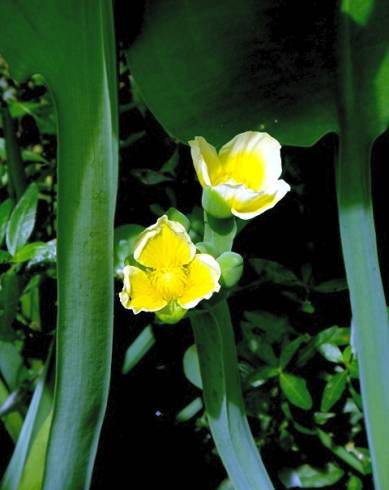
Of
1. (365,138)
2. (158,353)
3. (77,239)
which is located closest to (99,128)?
(77,239)

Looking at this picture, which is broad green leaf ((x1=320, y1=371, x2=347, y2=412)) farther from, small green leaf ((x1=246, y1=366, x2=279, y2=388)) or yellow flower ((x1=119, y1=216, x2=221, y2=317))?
yellow flower ((x1=119, y1=216, x2=221, y2=317))

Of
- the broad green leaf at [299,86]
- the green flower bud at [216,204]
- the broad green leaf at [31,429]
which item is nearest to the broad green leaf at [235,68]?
the broad green leaf at [299,86]

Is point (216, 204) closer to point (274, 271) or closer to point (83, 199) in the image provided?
point (83, 199)

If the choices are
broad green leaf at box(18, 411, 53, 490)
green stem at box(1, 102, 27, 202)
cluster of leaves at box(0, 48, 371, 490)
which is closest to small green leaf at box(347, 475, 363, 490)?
cluster of leaves at box(0, 48, 371, 490)

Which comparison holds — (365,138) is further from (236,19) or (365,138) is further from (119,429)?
(119,429)

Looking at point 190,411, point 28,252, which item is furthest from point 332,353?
point 28,252

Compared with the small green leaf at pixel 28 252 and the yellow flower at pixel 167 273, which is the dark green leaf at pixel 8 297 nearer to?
the small green leaf at pixel 28 252
